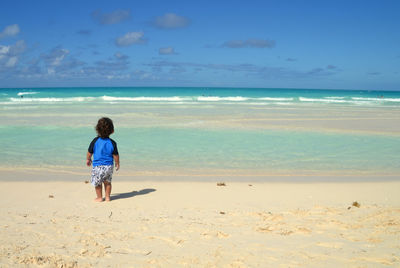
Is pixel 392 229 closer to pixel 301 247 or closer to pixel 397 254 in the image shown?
pixel 397 254

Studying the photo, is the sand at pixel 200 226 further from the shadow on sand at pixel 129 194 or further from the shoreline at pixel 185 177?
the shoreline at pixel 185 177

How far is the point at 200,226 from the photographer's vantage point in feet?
15.4

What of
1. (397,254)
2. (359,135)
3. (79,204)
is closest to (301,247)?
(397,254)

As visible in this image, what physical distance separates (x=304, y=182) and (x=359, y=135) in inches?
354

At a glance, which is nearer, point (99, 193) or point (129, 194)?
point (99, 193)

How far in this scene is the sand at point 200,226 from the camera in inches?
144

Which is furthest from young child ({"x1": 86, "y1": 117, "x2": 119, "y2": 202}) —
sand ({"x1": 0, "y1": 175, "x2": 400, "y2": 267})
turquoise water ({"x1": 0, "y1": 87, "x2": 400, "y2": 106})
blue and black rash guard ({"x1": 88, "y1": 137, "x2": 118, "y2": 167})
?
turquoise water ({"x1": 0, "y1": 87, "x2": 400, "y2": 106})

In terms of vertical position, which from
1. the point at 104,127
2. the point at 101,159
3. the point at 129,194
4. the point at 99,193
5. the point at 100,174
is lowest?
the point at 129,194

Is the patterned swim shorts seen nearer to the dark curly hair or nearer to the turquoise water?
the dark curly hair

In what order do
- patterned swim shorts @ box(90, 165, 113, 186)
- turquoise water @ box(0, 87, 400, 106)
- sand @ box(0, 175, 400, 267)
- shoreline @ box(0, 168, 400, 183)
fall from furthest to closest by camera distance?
turquoise water @ box(0, 87, 400, 106) → shoreline @ box(0, 168, 400, 183) → patterned swim shorts @ box(90, 165, 113, 186) → sand @ box(0, 175, 400, 267)

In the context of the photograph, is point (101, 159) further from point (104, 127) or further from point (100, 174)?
point (104, 127)

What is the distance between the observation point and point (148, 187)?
7.18 m

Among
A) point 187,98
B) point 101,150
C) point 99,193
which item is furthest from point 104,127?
point 187,98

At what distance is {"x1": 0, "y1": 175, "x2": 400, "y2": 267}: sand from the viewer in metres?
3.65
